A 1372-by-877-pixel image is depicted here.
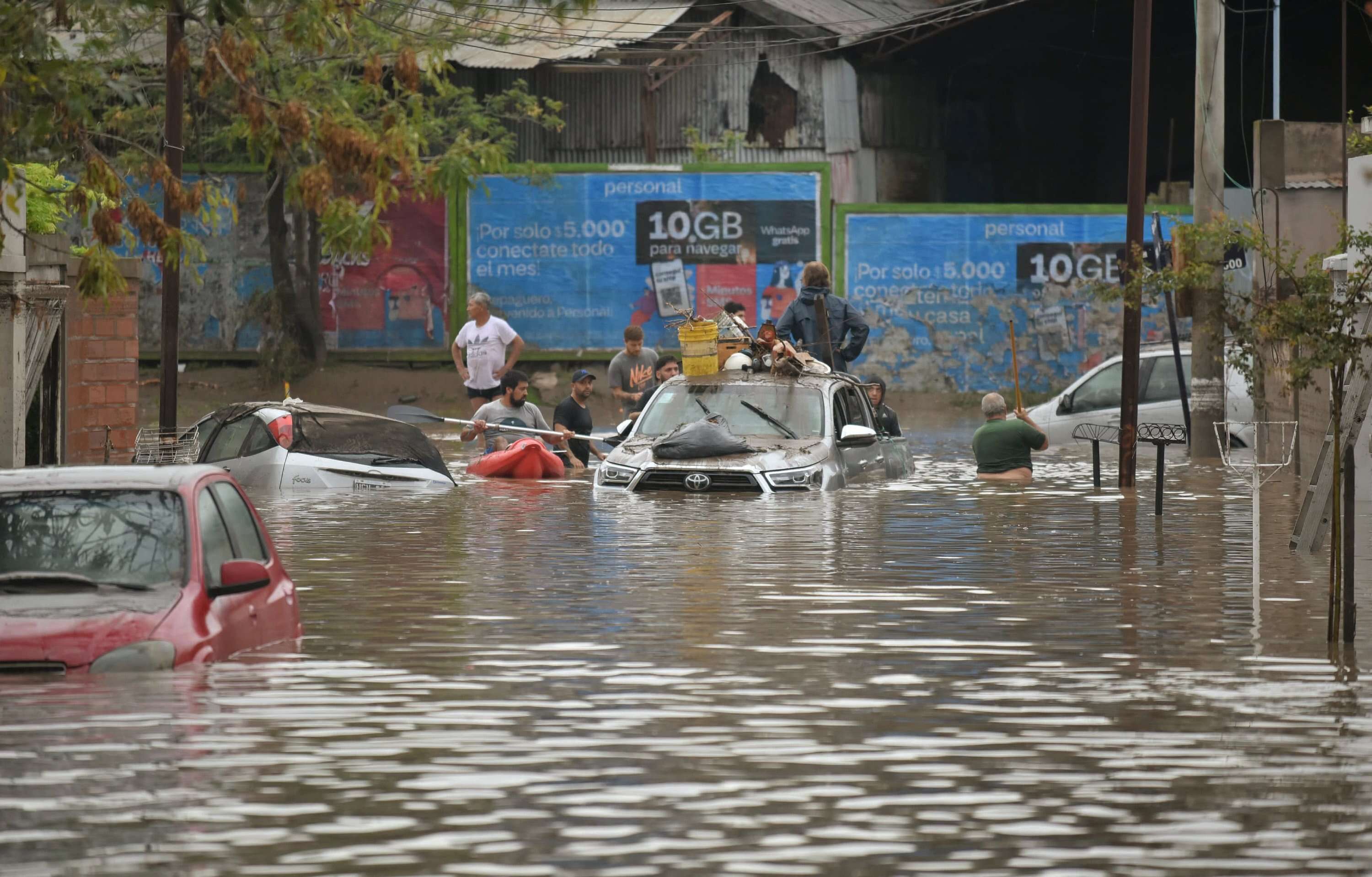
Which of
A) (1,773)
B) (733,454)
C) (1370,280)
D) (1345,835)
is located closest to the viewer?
(1345,835)

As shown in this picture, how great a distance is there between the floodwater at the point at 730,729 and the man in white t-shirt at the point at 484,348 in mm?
11279

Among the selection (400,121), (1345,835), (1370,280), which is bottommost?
(1345,835)

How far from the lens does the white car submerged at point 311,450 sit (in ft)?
66.2

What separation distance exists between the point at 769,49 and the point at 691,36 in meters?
1.85

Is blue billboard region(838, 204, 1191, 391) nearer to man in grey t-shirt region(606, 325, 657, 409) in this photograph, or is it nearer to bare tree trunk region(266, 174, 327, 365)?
bare tree trunk region(266, 174, 327, 365)

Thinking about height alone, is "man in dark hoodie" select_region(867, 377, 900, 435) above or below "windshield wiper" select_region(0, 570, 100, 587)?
above

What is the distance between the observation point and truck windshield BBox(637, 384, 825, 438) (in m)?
19.7

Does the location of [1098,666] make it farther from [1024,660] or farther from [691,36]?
[691,36]

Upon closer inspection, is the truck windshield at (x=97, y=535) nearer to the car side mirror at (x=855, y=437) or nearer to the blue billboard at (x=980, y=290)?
the car side mirror at (x=855, y=437)

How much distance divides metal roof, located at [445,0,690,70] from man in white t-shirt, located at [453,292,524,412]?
25.8ft

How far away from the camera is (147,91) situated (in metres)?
35.3

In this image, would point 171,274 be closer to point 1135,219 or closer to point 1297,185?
point 1135,219

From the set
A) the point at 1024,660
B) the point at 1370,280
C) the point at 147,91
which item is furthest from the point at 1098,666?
the point at 147,91

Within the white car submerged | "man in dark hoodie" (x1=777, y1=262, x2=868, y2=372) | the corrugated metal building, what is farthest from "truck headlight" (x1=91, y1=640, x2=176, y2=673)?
the corrugated metal building
